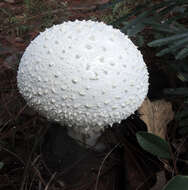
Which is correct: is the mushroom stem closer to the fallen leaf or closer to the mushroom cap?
the fallen leaf

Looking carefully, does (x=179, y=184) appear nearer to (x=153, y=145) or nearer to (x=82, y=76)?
(x=153, y=145)

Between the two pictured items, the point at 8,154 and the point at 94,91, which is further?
the point at 8,154

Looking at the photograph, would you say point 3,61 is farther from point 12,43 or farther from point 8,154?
point 8,154

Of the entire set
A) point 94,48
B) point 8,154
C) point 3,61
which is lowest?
point 8,154

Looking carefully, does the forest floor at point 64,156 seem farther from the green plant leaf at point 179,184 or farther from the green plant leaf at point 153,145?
the green plant leaf at point 179,184

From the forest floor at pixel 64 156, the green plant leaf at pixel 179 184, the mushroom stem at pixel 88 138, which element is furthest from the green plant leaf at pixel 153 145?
the mushroom stem at pixel 88 138

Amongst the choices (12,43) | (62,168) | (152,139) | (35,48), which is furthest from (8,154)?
(12,43)

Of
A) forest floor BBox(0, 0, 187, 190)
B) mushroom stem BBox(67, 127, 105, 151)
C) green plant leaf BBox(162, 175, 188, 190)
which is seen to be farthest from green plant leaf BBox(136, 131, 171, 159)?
mushroom stem BBox(67, 127, 105, 151)
